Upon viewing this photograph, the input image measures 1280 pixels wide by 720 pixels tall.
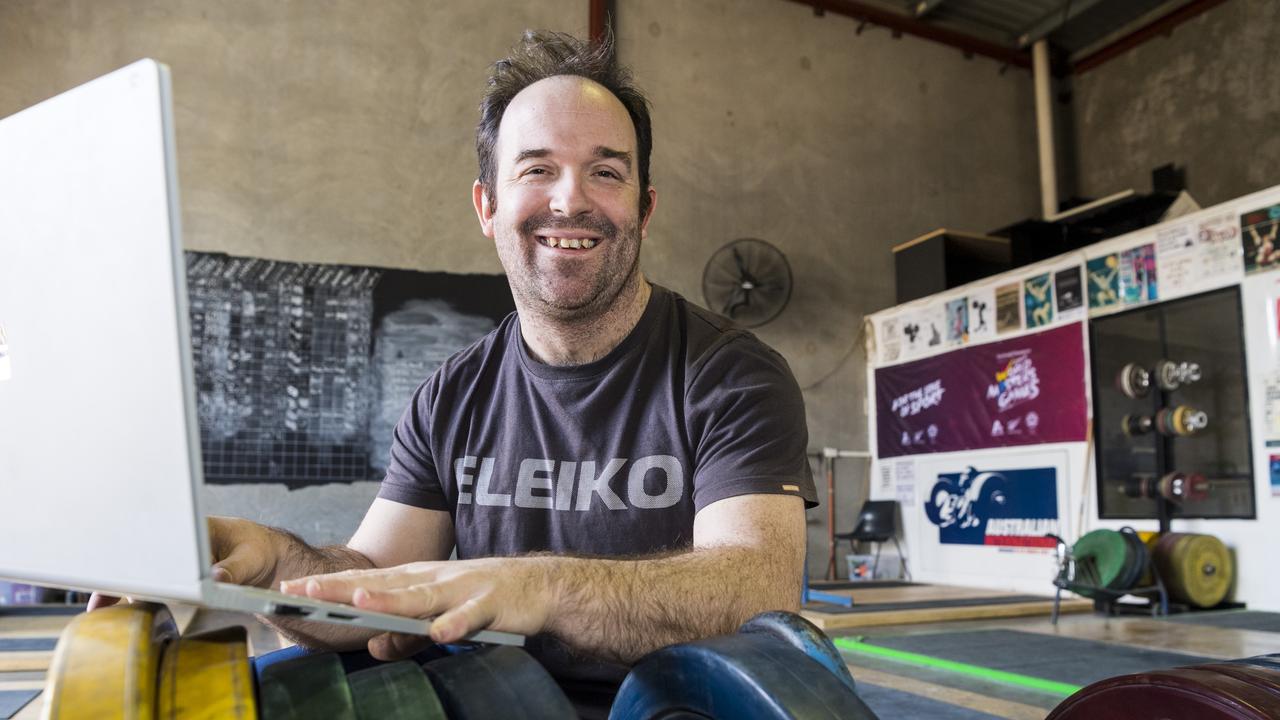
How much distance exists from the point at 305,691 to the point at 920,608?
4.52m

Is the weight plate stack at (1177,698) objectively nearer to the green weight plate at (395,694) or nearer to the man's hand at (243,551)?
the green weight plate at (395,694)

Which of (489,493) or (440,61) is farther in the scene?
(440,61)

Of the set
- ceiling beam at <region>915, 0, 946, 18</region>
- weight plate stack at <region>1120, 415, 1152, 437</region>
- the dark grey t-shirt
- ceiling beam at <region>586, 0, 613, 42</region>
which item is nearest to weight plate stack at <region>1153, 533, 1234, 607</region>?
weight plate stack at <region>1120, 415, 1152, 437</region>

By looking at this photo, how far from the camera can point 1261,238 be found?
4781 millimetres

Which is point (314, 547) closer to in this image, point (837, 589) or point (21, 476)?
point (21, 476)

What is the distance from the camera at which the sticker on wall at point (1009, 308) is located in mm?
6203

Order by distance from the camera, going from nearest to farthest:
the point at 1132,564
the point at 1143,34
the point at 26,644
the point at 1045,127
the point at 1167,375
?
1. the point at 26,644
2. the point at 1132,564
3. the point at 1167,375
4. the point at 1143,34
5. the point at 1045,127

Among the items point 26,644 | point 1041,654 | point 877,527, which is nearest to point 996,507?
point 877,527

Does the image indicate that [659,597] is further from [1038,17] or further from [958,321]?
[1038,17]

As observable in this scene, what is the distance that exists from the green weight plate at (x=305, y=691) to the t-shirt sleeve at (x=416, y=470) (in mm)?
707

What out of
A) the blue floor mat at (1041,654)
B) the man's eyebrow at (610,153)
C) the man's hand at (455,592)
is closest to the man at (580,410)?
the man's eyebrow at (610,153)

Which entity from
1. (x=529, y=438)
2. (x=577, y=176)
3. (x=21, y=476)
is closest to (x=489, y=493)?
(x=529, y=438)

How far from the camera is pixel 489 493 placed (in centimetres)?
134

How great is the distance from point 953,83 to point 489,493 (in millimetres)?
7725
